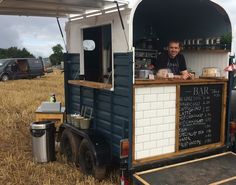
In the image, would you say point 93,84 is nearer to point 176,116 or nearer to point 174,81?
point 174,81

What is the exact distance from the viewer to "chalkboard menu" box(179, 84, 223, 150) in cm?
500

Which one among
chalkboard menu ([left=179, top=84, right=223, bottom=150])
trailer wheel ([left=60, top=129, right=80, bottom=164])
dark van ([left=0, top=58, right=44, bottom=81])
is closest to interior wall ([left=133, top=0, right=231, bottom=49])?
chalkboard menu ([left=179, top=84, right=223, bottom=150])

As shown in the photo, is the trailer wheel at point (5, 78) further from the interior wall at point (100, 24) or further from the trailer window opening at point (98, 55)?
the trailer window opening at point (98, 55)

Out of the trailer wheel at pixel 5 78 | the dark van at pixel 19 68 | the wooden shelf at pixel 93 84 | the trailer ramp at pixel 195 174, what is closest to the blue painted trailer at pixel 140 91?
the wooden shelf at pixel 93 84

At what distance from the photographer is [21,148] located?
6762mm

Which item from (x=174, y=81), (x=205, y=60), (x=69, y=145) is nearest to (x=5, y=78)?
(x=69, y=145)

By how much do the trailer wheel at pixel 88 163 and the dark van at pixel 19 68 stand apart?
71.1ft

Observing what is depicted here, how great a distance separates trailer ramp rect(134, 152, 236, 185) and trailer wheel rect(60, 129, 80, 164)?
1564 mm

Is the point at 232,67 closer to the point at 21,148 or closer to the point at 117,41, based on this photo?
the point at 117,41

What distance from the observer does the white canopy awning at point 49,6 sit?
4645mm

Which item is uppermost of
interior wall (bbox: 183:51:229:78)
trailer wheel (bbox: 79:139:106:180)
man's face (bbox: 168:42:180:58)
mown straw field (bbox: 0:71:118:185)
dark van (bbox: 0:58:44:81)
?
man's face (bbox: 168:42:180:58)

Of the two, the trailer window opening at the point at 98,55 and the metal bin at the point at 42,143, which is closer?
the trailer window opening at the point at 98,55

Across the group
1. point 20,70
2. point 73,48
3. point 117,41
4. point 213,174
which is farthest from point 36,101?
point 20,70

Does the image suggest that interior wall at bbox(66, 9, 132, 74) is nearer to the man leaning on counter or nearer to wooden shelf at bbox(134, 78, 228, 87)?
wooden shelf at bbox(134, 78, 228, 87)
